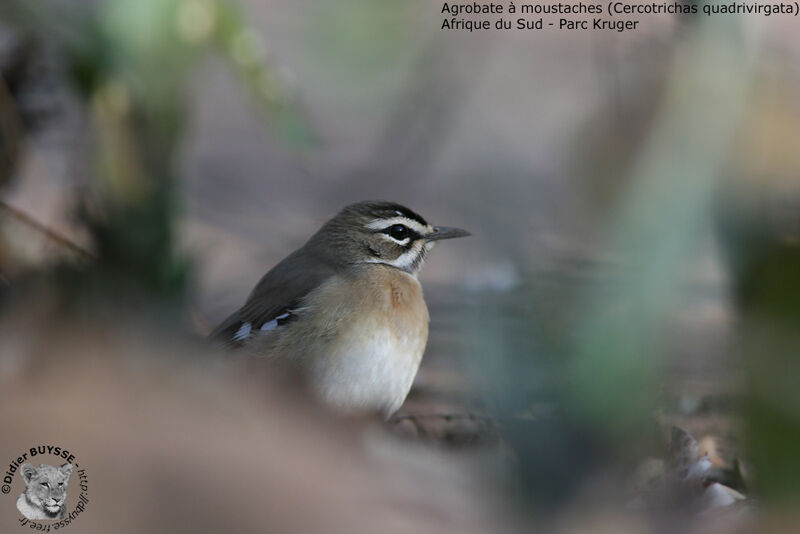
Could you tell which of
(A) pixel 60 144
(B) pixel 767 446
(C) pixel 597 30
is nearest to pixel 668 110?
(C) pixel 597 30

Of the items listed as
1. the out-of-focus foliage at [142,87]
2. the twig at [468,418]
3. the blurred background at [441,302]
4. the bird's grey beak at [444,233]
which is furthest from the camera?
the bird's grey beak at [444,233]

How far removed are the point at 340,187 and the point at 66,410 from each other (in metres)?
3.58

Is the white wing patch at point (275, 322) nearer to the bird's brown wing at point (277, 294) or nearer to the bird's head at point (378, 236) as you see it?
the bird's brown wing at point (277, 294)

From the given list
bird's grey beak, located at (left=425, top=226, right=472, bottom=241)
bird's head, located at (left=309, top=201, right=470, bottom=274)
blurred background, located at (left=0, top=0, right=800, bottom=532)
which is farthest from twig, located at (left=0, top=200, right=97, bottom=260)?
bird's grey beak, located at (left=425, top=226, right=472, bottom=241)

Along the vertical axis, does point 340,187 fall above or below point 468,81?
below

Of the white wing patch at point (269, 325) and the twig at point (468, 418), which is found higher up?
the white wing patch at point (269, 325)

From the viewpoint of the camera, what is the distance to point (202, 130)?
4.98 m

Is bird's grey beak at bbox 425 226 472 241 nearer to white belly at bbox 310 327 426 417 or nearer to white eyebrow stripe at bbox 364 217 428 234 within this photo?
white eyebrow stripe at bbox 364 217 428 234

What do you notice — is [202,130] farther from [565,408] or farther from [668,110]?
[565,408]

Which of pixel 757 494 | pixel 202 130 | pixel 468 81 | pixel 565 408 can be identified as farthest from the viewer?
pixel 202 130

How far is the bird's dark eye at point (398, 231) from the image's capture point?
2.94 meters

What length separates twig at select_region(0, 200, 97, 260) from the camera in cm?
130

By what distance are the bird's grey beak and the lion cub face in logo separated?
6.92 feet

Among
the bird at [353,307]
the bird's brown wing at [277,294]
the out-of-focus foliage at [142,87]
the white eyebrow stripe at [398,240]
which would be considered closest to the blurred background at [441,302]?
the out-of-focus foliage at [142,87]
